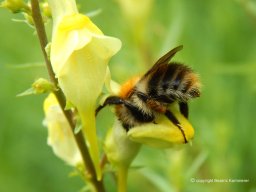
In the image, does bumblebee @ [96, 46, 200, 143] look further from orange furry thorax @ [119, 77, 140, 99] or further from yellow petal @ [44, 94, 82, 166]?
yellow petal @ [44, 94, 82, 166]

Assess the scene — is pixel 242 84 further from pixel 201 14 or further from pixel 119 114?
pixel 119 114

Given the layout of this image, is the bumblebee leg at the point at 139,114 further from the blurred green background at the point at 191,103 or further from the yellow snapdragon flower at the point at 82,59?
the blurred green background at the point at 191,103

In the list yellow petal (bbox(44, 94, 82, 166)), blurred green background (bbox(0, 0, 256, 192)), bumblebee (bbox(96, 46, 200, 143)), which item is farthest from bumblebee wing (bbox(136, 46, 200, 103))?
blurred green background (bbox(0, 0, 256, 192))

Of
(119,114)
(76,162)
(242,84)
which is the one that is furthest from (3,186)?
(119,114)

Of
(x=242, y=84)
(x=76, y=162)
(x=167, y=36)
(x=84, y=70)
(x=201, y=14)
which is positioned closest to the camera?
(x=84, y=70)

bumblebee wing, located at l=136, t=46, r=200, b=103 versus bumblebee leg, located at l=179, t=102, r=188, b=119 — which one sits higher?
bumblebee wing, located at l=136, t=46, r=200, b=103

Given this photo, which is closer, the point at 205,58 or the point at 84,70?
the point at 84,70

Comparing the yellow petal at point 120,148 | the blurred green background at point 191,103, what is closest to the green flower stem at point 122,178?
the yellow petal at point 120,148

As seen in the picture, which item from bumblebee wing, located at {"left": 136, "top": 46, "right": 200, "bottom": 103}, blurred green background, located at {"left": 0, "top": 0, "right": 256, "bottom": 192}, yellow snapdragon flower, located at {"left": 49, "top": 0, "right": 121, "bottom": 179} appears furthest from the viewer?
blurred green background, located at {"left": 0, "top": 0, "right": 256, "bottom": 192}
